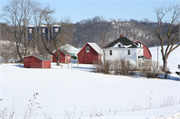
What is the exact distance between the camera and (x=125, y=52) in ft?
131

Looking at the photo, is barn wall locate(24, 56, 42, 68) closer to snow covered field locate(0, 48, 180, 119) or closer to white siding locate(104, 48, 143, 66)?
white siding locate(104, 48, 143, 66)

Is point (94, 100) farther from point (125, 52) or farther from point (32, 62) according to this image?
point (125, 52)

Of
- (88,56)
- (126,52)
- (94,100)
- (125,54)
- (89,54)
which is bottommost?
(94,100)

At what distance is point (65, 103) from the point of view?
12422mm

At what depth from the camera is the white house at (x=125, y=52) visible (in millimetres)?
39000

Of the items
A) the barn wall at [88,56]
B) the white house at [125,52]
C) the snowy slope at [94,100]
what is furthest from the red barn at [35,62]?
the snowy slope at [94,100]

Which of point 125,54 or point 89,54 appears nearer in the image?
point 125,54

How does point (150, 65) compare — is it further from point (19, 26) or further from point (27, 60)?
point (19, 26)

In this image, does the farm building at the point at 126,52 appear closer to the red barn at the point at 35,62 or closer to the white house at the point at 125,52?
the white house at the point at 125,52

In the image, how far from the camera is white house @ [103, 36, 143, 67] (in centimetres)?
3900

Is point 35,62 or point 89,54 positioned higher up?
point 89,54

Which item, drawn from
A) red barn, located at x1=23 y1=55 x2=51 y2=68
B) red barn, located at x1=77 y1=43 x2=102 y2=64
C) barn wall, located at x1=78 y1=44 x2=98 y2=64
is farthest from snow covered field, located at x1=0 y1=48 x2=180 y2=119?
barn wall, located at x1=78 y1=44 x2=98 y2=64

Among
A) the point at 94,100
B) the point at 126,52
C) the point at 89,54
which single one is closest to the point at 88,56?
the point at 89,54

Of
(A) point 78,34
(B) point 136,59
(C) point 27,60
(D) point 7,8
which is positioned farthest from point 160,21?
(A) point 78,34
